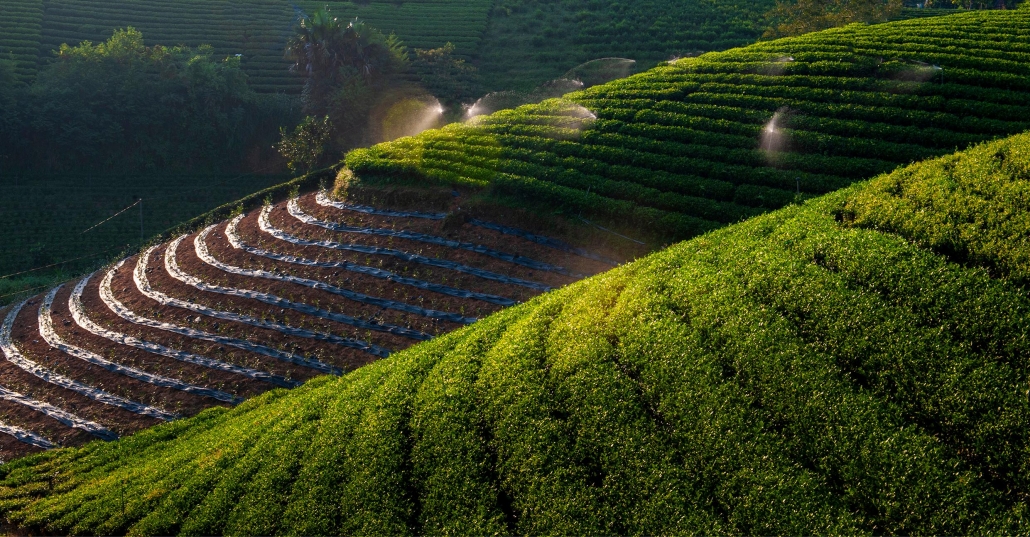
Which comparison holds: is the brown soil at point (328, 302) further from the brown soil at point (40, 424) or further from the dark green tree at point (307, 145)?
the dark green tree at point (307, 145)

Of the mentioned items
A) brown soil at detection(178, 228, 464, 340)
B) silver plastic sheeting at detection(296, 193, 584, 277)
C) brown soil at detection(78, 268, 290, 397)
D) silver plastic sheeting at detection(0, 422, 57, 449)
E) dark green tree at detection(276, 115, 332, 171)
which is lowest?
silver plastic sheeting at detection(0, 422, 57, 449)

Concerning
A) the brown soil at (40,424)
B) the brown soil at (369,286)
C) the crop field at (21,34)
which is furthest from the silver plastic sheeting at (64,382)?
the crop field at (21,34)

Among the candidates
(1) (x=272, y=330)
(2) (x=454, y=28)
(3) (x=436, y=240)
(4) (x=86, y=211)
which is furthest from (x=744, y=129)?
(2) (x=454, y=28)

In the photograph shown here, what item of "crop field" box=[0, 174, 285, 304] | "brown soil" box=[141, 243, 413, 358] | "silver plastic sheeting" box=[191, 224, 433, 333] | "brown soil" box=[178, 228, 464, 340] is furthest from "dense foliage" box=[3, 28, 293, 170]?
"brown soil" box=[141, 243, 413, 358]

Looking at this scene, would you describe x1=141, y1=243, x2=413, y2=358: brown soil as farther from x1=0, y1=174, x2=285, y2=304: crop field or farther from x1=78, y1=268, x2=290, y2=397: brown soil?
x1=0, y1=174, x2=285, y2=304: crop field

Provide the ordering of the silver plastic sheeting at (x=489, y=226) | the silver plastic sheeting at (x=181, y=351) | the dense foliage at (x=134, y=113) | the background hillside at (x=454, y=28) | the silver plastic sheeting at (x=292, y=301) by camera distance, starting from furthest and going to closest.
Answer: the background hillside at (x=454, y=28) → the dense foliage at (x=134, y=113) → the silver plastic sheeting at (x=489, y=226) → the silver plastic sheeting at (x=292, y=301) → the silver plastic sheeting at (x=181, y=351)

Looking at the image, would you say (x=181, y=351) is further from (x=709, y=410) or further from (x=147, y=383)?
(x=709, y=410)
